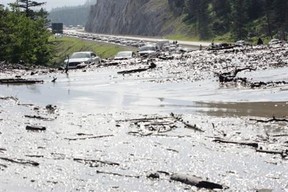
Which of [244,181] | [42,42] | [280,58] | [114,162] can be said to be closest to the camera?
[244,181]

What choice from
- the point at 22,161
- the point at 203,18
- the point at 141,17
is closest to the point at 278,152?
the point at 22,161

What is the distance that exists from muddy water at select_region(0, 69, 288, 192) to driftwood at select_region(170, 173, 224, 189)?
0.65 ft

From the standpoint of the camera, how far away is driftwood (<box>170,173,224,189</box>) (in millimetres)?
9727

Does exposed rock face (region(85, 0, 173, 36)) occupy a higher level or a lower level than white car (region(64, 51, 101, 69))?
higher

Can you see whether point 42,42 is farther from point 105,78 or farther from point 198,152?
point 198,152

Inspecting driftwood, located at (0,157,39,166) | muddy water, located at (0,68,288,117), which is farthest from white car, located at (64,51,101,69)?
driftwood, located at (0,157,39,166)

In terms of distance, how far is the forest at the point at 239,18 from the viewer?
94750mm

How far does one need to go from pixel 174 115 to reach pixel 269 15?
8552cm

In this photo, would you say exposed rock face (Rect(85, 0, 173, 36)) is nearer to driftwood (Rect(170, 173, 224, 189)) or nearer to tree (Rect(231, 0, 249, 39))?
tree (Rect(231, 0, 249, 39))

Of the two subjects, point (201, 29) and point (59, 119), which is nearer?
point (59, 119)

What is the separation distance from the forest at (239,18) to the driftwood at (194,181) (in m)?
80.4

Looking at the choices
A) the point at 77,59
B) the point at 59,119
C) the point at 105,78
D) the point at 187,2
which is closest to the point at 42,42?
the point at 77,59

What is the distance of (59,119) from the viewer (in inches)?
727

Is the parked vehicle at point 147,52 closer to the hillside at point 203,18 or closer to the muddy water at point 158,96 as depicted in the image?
the muddy water at point 158,96
